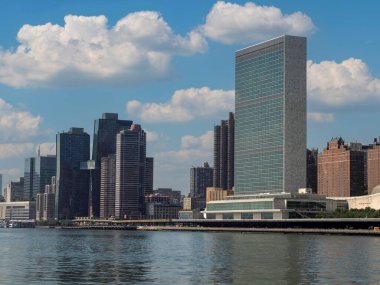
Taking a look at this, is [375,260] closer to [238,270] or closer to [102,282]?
[238,270]

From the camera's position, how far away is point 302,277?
94.2 metres

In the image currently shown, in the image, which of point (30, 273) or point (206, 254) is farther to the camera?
point (206, 254)

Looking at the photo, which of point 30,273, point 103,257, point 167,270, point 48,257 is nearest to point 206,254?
point 103,257

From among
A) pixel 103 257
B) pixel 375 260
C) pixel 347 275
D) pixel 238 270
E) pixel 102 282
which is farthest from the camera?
pixel 103 257

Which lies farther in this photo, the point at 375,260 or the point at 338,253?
the point at 338,253

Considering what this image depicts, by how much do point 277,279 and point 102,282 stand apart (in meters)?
20.6

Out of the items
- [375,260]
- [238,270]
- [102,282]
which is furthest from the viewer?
[375,260]

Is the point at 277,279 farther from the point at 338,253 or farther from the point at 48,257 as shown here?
the point at 48,257

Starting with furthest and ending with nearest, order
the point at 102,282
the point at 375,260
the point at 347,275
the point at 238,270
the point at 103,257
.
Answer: the point at 103,257 < the point at 375,260 < the point at 238,270 < the point at 347,275 < the point at 102,282

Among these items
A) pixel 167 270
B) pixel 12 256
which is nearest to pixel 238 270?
pixel 167 270

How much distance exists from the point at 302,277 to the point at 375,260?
103 ft

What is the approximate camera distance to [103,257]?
137375 mm

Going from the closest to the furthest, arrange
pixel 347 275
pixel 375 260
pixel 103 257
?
1. pixel 347 275
2. pixel 375 260
3. pixel 103 257

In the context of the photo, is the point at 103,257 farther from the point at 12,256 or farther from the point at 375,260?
the point at 375,260
